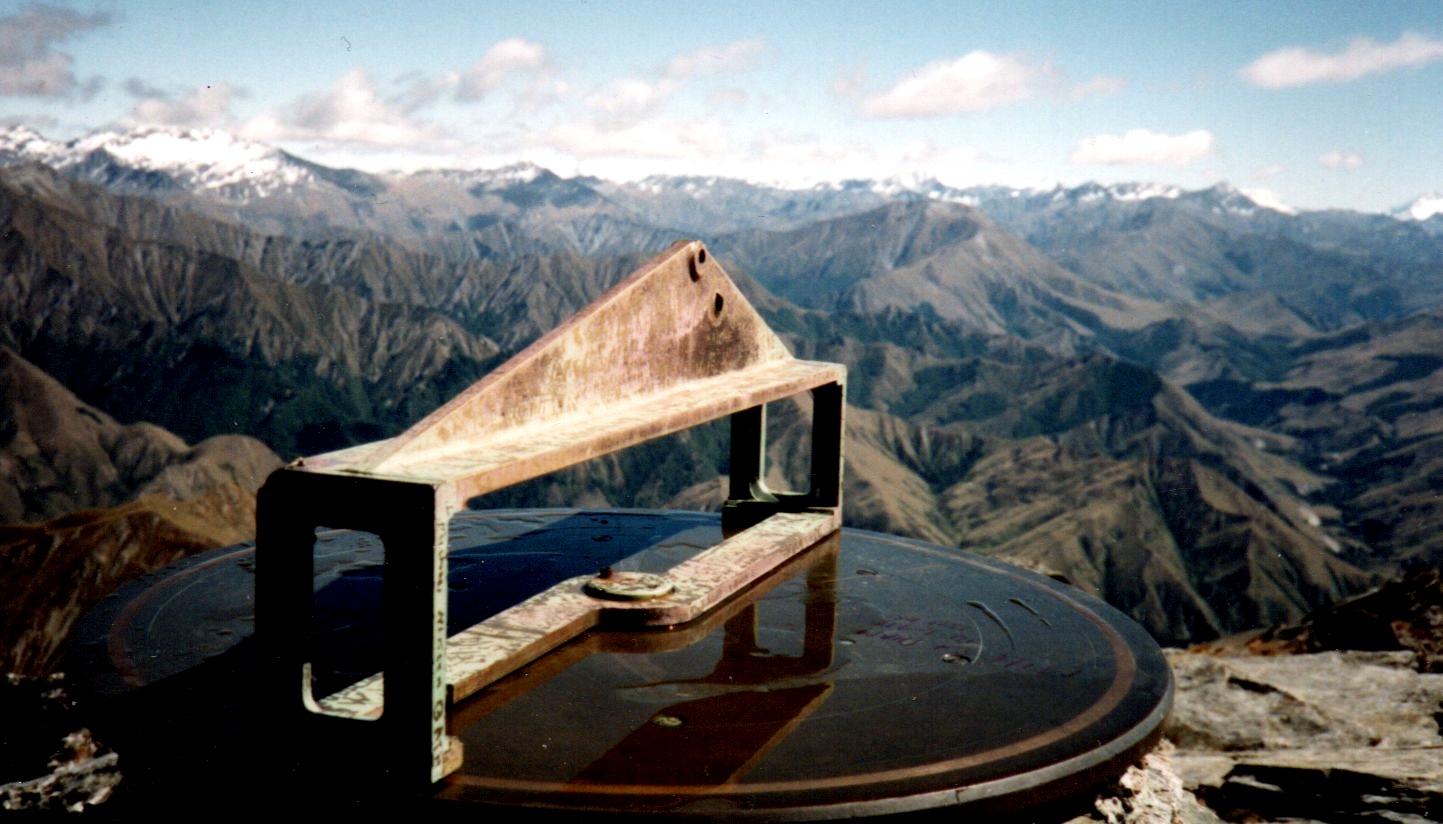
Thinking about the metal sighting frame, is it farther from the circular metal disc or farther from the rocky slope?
the rocky slope

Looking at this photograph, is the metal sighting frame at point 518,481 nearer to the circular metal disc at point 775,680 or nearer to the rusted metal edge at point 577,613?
the rusted metal edge at point 577,613

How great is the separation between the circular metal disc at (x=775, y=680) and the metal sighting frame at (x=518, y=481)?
0.87 ft

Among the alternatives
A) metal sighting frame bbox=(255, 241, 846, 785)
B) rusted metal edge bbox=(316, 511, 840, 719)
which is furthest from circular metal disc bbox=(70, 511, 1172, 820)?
metal sighting frame bbox=(255, 241, 846, 785)

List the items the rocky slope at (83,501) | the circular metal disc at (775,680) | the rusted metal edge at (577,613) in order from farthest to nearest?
1. the rocky slope at (83,501)
2. the rusted metal edge at (577,613)
3. the circular metal disc at (775,680)

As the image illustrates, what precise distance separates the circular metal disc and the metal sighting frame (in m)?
0.27

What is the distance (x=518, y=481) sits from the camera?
18.8 feet

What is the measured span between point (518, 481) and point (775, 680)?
2.23m

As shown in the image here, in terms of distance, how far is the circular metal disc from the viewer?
550 cm

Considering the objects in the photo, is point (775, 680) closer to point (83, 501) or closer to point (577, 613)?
point (577, 613)

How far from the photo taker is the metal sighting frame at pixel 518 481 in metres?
5.17

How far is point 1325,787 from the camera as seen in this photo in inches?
296

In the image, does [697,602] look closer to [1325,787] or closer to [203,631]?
[203,631]

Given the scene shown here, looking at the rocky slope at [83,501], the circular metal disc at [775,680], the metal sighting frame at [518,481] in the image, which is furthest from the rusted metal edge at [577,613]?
the rocky slope at [83,501]

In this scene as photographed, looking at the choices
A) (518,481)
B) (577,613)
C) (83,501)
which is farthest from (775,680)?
(83,501)
